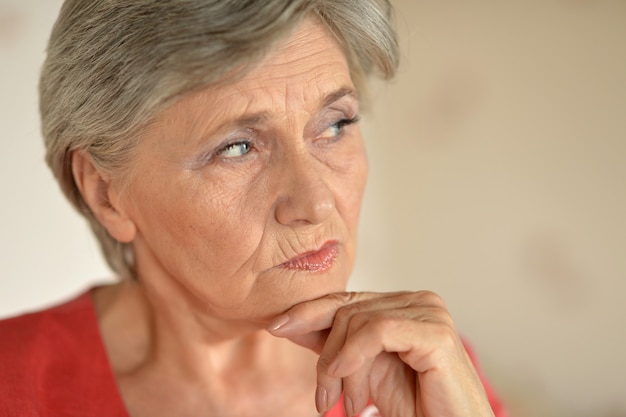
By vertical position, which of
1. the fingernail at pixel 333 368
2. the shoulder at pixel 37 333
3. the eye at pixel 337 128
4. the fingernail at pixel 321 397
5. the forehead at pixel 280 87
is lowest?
the fingernail at pixel 321 397

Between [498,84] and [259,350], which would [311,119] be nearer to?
[259,350]

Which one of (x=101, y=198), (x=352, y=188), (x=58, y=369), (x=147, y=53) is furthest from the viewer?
(x=58, y=369)

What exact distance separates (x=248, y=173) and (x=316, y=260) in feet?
0.70

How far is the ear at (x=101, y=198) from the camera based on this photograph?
68.7 inches

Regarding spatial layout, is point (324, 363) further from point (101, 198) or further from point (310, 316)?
point (101, 198)

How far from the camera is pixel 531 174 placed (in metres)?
2.99

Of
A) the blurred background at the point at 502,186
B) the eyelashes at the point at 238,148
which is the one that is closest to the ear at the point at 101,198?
the eyelashes at the point at 238,148

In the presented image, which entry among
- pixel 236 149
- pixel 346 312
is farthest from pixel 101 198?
pixel 346 312

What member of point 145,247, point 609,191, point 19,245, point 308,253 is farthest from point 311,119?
point 19,245

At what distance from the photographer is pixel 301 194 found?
1.50 m

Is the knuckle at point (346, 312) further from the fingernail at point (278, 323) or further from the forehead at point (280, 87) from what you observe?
the forehead at point (280, 87)

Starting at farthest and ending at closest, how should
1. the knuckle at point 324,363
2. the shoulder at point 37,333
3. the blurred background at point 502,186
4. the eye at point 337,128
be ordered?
the blurred background at point 502,186
the shoulder at point 37,333
the eye at point 337,128
the knuckle at point 324,363

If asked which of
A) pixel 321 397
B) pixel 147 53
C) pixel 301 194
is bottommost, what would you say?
pixel 321 397

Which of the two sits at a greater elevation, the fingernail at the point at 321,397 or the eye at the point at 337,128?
the eye at the point at 337,128
